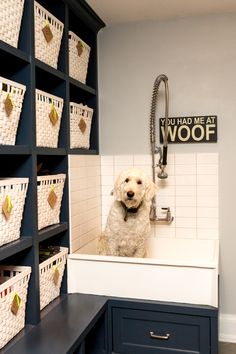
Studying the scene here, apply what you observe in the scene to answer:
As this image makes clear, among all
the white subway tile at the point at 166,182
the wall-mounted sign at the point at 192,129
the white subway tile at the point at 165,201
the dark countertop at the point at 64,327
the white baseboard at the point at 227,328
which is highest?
the wall-mounted sign at the point at 192,129

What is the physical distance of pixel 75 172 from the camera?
7.73 ft

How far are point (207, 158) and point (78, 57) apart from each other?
43.3 inches

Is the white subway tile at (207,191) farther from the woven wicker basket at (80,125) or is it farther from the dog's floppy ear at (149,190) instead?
the woven wicker basket at (80,125)

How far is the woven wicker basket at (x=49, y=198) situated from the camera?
196 centimetres

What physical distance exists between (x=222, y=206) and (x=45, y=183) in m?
1.30

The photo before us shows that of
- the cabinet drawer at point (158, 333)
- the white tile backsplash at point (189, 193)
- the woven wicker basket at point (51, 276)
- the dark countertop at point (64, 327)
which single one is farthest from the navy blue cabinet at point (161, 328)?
the white tile backsplash at point (189, 193)

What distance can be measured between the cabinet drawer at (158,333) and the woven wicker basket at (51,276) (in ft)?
1.13

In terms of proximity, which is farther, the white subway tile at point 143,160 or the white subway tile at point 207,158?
the white subway tile at point 143,160

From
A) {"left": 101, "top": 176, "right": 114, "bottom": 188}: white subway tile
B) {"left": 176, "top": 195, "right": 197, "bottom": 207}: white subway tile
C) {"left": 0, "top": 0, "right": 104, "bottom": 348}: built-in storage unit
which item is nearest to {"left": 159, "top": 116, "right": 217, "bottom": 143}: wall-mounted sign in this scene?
{"left": 176, "top": 195, "right": 197, "bottom": 207}: white subway tile

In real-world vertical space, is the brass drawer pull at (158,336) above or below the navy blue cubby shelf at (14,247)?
below

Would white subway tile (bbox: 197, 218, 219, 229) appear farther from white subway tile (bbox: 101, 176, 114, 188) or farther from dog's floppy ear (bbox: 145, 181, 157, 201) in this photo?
white subway tile (bbox: 101, 176, 114, 188)

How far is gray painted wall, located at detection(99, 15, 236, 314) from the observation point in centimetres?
264

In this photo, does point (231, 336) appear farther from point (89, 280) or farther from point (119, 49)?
point (119, 49)

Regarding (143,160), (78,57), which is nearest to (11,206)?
(78,57)
